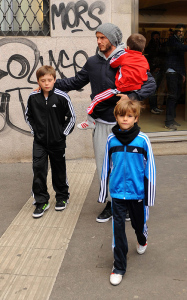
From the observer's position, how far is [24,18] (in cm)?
689

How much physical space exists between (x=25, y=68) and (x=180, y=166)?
2.62m

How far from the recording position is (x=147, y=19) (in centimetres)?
729

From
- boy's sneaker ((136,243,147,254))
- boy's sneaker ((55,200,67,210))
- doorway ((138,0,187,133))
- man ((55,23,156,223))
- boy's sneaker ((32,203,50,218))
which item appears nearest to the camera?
boy's sneaker ((136,243,147,254))

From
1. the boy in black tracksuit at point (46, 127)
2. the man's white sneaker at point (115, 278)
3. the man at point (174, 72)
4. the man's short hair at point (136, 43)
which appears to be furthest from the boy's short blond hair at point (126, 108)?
the man at point (174, 72)

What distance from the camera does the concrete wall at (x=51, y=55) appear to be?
673 centimetres

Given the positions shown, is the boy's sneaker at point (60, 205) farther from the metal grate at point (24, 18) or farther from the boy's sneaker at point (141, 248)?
the metal grate at point (24, 18)

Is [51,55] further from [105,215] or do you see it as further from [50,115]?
[105,215]

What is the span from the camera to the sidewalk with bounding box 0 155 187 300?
339cm

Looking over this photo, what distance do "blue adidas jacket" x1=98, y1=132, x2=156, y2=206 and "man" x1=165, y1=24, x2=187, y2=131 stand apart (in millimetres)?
4489

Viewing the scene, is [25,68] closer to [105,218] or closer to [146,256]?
[105,218]

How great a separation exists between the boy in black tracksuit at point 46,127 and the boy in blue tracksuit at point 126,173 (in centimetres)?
132

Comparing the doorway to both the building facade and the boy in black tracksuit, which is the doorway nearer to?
the building facade

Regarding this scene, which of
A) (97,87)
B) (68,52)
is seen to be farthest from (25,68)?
(97,87)

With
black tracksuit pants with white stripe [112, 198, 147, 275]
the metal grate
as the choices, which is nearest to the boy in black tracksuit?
black tracksuit pants with white stripe [112, 198, 147, 275]
